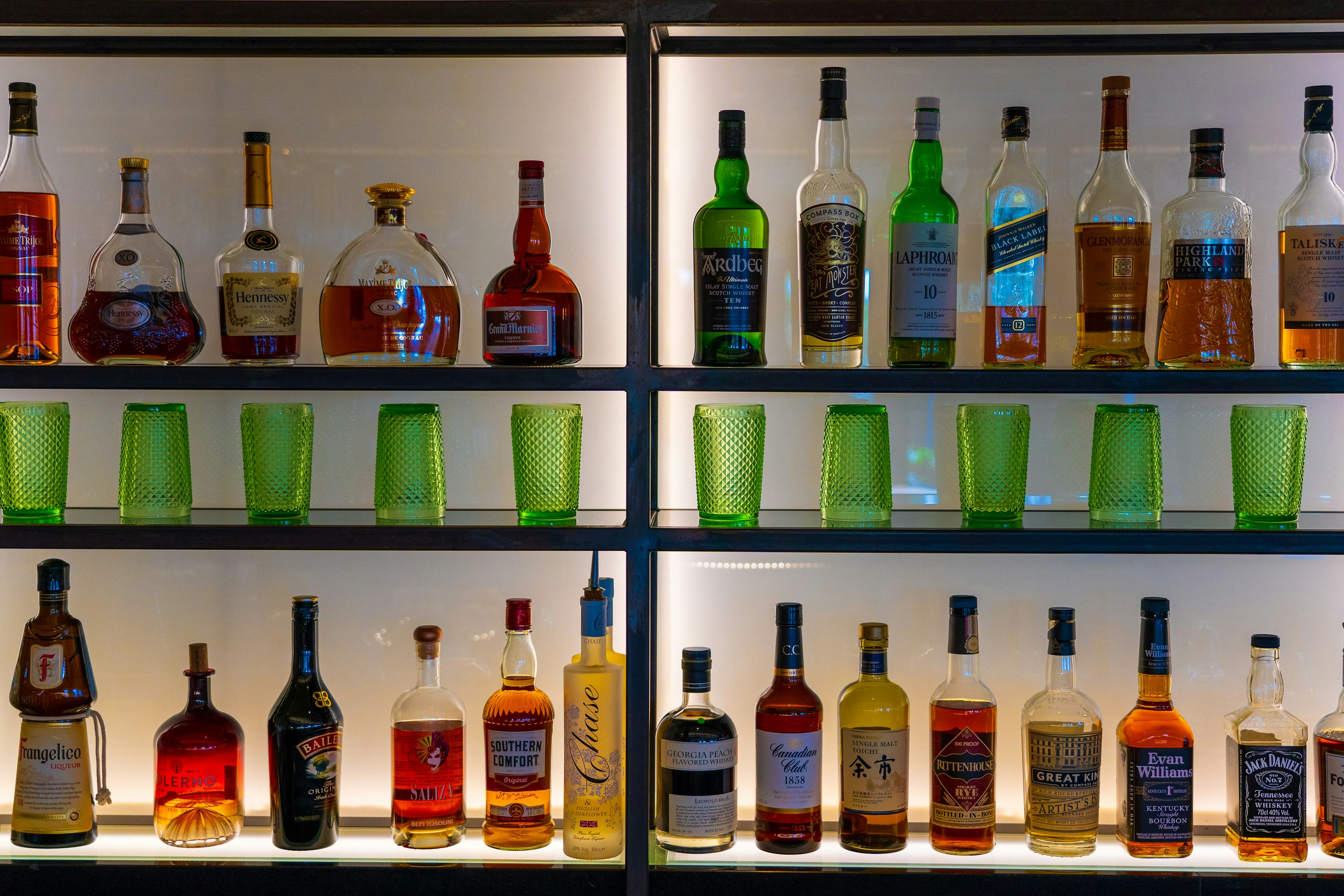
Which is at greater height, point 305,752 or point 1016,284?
point 1016,284

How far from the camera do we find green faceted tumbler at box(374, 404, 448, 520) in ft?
4.81

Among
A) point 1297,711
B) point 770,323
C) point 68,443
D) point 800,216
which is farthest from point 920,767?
point 68,443

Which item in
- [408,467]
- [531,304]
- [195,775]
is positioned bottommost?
[195,775]

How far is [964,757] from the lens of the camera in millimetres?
1430

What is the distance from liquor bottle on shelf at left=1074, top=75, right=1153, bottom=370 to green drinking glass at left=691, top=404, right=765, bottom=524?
1.44ft

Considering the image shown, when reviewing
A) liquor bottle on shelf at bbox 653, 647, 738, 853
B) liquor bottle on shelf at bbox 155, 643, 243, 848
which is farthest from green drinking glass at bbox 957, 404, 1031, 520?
liquor bottle on shelf at bbox 155, 643, 243, 848

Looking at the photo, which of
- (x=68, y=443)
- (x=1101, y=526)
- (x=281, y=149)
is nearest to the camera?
(x=1101, y=526)

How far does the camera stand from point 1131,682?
1.64 meters

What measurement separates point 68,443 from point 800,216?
1039mm

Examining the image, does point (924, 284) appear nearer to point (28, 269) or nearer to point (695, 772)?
point (695, 772)

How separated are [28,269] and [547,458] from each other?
28.2 inches

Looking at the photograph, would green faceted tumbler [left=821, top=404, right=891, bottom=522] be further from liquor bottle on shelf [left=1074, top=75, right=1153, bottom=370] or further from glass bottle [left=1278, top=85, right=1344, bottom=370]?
glass bottle [left=1278, top=85, right=1344, bottom=370]

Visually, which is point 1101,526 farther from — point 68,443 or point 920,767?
point 68,443

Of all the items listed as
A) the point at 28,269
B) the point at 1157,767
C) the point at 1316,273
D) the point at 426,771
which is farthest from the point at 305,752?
the point at 1316,273
